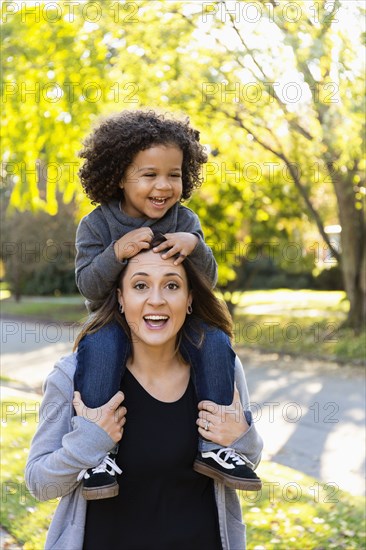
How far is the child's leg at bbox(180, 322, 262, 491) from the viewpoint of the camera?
2227 millimetres

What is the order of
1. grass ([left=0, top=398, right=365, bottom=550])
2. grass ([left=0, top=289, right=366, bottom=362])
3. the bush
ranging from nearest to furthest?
grass ([left=0, top=398, right=365, bottom=550]) < grass ([left=0, top=289, right=366, bottom=362]) < the bush

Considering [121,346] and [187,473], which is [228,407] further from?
[121,346]

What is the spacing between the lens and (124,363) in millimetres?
2309

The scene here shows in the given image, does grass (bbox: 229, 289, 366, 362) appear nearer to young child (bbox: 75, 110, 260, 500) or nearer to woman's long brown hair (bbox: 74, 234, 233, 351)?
young child (bbox: 75, 110, 260, 500)

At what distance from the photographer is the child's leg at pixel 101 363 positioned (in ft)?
7.29

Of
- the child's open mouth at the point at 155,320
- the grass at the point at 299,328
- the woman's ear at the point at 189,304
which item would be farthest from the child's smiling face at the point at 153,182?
the grass at the point at 299,328

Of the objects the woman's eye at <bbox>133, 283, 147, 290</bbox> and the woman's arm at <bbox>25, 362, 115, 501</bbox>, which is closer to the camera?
the woman's arm at <bbox>25, 362, 115, 501</bbox>

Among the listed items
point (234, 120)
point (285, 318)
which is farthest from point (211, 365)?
point (285, 318)

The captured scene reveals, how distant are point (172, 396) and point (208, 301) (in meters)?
0.35

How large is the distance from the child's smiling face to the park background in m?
0.22

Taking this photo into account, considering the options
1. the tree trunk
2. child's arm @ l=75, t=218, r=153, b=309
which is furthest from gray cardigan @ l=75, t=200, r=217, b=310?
the tree trunk

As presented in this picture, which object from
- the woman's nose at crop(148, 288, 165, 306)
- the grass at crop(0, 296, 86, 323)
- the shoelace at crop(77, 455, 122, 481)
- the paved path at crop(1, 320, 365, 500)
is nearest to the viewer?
the shoelace at crop(77, 455, 122, 481)

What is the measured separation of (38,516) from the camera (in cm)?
550

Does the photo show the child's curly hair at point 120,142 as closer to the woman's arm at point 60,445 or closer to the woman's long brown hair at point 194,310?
the woman's long brown hair at point 194,310
